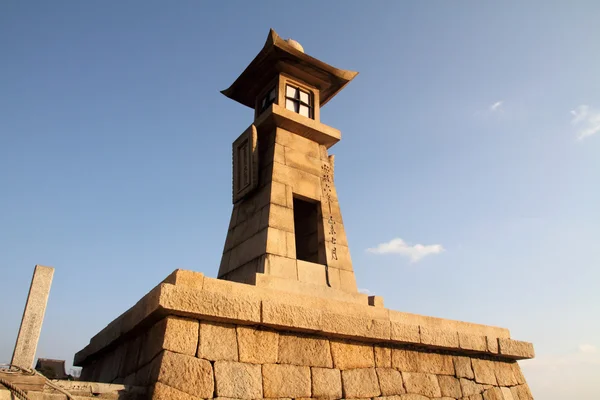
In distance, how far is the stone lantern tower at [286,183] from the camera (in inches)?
275

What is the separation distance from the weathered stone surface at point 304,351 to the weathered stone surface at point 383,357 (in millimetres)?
828

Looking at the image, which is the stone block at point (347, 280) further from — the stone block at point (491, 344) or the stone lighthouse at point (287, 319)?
the stone block at point (491, 344)

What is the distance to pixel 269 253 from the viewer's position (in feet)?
22.1

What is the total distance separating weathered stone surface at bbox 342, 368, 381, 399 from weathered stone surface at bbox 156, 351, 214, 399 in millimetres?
1802

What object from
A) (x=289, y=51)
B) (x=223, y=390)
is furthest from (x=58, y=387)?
(x=289, y=51)

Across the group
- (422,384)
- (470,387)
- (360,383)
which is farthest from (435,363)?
(360,383)

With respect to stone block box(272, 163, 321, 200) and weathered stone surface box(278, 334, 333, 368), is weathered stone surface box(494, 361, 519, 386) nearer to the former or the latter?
weathered stone surface box(278, 334, 333, 368)

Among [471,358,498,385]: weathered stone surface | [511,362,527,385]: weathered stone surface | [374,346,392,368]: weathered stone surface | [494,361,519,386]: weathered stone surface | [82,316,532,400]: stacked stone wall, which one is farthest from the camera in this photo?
[511,362,527,385]: weathered stone surface

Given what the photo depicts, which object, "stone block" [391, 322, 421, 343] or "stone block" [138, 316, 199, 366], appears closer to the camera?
"stone block" [138, 316, 199, 366]

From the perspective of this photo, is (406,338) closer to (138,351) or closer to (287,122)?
(138,351)

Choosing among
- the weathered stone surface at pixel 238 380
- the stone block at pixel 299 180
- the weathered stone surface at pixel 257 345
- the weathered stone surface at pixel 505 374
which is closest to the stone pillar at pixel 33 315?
the weathered stone surface at pixel 238 380

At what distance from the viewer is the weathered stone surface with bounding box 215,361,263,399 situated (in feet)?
15.6

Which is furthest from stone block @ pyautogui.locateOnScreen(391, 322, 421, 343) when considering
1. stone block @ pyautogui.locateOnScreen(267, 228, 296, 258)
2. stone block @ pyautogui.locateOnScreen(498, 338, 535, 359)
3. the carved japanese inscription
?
the carved japanese inscription

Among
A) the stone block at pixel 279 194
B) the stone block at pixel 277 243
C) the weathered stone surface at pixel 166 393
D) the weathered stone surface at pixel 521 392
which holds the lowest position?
the weathered stone surface at pixel 166 393
